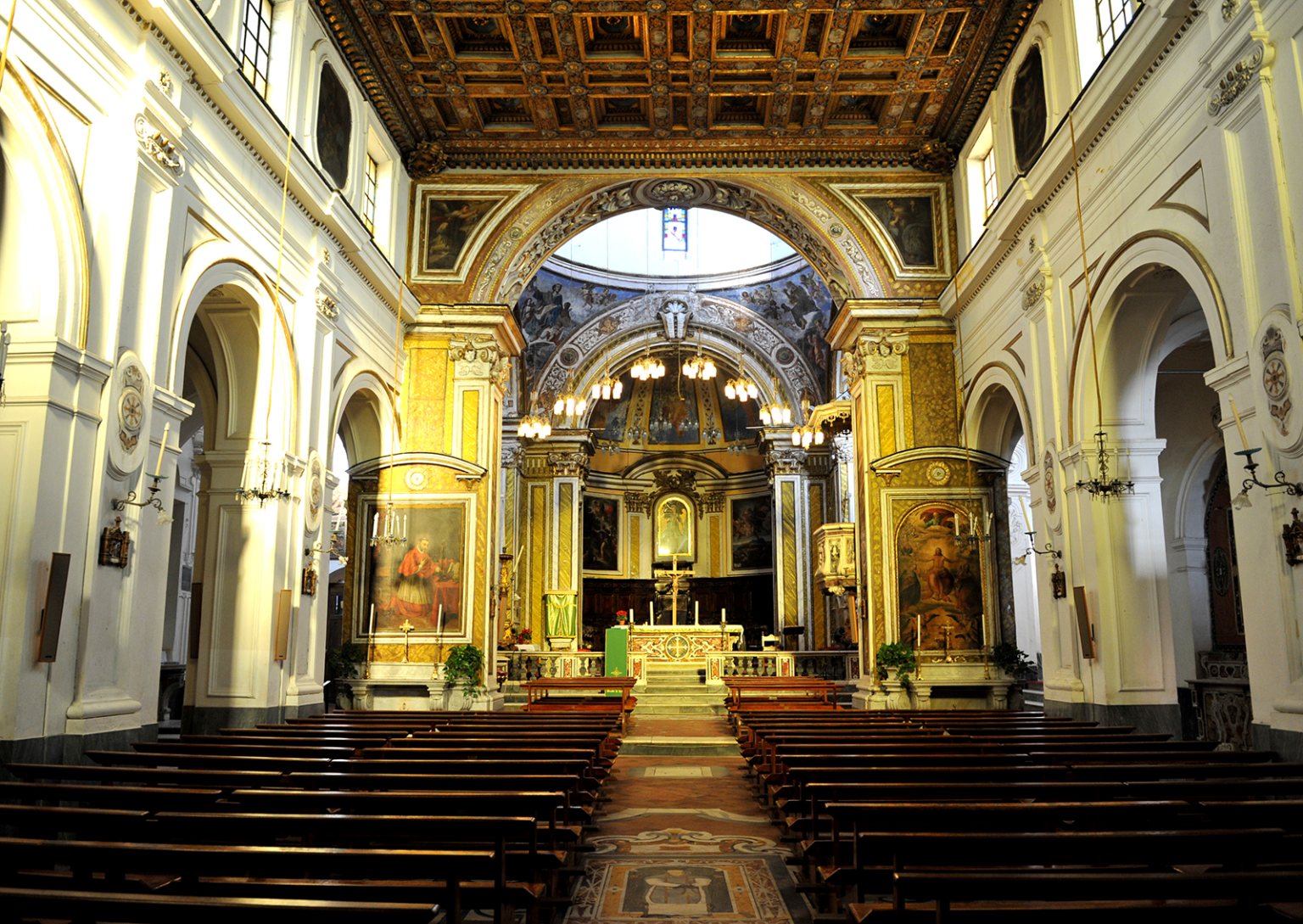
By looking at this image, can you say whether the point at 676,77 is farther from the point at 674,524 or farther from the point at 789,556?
the point at 674,524

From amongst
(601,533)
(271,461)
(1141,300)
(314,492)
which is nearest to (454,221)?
(314,492)

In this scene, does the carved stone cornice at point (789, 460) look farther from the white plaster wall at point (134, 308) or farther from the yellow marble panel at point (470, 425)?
the white plaster wall at point (134, 308)

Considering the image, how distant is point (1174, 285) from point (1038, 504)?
3307mm

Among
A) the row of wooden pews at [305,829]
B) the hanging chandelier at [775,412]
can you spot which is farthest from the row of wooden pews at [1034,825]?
the hanging chandelier at [775,412]

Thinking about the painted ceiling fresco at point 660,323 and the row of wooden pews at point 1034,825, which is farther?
the painted ceiling fresco at point 660,323

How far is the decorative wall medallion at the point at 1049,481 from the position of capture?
11859 millimetres

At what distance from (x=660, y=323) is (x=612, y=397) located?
3920mm

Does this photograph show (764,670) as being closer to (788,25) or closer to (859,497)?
(859,497)

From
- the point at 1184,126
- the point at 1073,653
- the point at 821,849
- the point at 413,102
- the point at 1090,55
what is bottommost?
the point at 821,849

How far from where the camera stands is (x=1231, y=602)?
573 inches

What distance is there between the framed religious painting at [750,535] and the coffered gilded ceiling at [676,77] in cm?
1584

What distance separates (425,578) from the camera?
15.4 m

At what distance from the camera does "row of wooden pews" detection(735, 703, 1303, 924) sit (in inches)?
115

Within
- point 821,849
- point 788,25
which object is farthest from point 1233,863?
point 788,25
